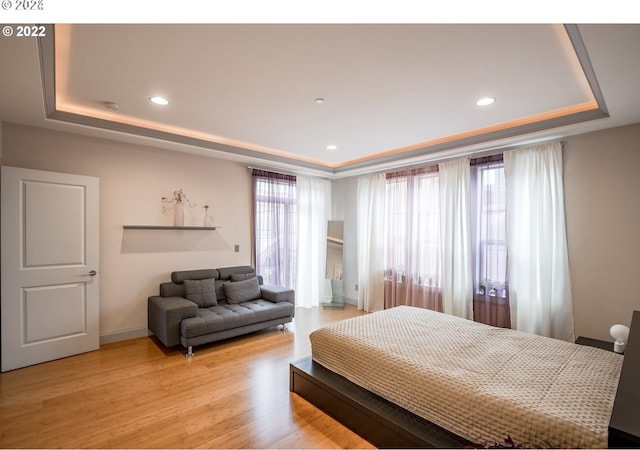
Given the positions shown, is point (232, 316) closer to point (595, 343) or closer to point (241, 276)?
point (241, 276)

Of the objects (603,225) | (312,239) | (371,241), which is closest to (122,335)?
(312,239)

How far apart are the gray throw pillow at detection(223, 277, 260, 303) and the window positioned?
10.4 feet

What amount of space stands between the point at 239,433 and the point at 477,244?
3.60 metres

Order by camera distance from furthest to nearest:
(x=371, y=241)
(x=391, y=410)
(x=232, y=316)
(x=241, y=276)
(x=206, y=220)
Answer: (x=371, y=241) → (x=241, y=276) → (x=206, y=220) → (x=232, y=316) → (x=391, y=410)

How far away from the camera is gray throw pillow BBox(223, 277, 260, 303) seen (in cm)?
424

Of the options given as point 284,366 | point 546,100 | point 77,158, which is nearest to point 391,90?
point 546,100

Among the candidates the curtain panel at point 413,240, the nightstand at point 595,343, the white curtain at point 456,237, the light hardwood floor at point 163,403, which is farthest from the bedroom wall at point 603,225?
the light hardwood floor at point 163,403

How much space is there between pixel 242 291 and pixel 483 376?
10.7ft

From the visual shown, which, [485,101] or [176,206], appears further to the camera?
[176,206]

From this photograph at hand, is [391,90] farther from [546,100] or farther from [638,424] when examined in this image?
[638,424]

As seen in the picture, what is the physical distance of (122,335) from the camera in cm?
380

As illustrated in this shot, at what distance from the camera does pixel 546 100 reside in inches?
Result: 109

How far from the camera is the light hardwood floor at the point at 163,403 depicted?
2051 mm

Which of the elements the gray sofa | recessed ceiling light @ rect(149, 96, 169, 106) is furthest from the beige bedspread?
recessed ceiling light @ rect(149, 96, 169, 106)
